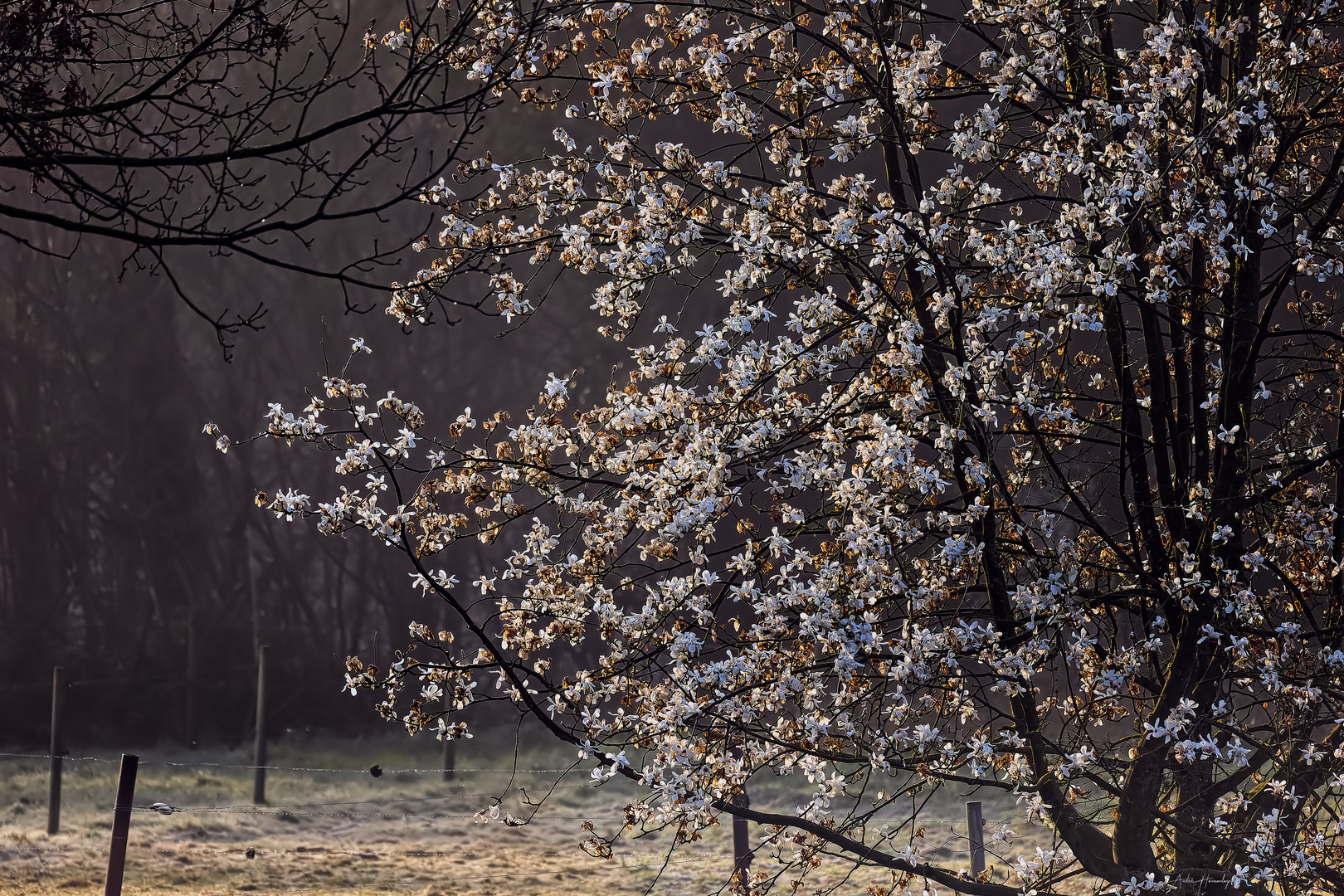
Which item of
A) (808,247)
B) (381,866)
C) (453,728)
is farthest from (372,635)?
(808,247)

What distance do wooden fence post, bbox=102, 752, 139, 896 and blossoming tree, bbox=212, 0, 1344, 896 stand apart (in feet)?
13.5

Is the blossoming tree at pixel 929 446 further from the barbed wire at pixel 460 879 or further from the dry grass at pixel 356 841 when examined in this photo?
the barbed wire at pixel 460 879

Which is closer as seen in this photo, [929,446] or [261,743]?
[929,446]

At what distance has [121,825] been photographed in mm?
8898

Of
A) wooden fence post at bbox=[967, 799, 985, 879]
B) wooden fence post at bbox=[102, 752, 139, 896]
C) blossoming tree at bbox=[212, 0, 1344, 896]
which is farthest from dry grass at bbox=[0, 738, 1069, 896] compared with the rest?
blossoming tree at bbox=[212, 0, 1344, 896]

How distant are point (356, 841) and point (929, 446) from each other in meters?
9.07

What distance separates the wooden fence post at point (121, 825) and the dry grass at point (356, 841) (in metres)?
1.73

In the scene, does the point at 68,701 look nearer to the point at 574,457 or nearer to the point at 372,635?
the point at 372,635

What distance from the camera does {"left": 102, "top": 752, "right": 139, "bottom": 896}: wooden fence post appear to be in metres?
8.90

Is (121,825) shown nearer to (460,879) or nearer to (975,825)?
(460,879)

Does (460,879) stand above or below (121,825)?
below

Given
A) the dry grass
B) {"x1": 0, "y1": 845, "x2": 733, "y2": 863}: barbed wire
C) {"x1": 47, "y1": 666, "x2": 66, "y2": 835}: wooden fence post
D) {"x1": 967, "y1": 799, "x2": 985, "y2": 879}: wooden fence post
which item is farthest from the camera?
{"x1": 47, "y1": 666, "x2": 66, "y2": 835}: wooden fence post

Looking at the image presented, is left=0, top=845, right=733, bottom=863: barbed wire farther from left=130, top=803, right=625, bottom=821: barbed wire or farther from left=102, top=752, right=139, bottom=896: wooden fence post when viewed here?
left=102, top=752, right=139, bottom=896: wooden fence post

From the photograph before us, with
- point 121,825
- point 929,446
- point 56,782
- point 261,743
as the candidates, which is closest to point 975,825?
point 929,446
